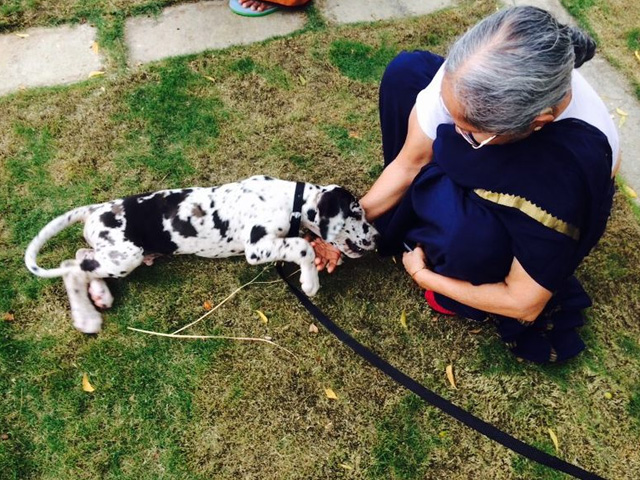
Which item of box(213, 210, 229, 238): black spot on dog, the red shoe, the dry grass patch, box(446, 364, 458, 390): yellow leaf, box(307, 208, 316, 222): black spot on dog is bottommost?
box(446, 364, 458, 390): yellow leaf

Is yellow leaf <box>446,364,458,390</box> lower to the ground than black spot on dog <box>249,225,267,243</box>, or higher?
lower

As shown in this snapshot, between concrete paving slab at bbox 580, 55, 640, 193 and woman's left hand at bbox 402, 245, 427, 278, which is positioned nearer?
woman's left hand at bbox 402, 245, 427, 278

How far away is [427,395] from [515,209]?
1.17 metres

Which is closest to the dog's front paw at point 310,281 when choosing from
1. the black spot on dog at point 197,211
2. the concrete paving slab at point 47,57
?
the black spot on dog at point 197,211

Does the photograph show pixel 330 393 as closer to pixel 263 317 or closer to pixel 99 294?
pixel 263 317

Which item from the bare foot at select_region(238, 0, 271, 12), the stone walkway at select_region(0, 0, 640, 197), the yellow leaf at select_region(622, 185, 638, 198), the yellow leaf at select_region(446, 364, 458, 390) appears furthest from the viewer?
the bare foot at select_region(238, 0, 271, 12)

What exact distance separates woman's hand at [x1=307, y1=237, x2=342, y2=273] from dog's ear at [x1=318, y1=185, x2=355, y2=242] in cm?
31

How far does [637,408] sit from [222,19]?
15.4 ft

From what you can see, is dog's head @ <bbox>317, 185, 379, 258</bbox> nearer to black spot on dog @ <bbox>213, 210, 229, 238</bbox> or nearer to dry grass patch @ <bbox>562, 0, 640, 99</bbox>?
black spot on dog @ <bbox>213, 210, 229, 238</bbox>

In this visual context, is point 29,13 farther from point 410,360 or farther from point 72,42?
point 410,360

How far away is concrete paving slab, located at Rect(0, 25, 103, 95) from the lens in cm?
481

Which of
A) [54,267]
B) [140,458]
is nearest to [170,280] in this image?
[54,267]

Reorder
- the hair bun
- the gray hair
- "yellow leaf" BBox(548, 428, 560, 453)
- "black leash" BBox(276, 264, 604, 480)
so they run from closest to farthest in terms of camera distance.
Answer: the gray hair
the hair bun
"black leash" BBox(276, 264, 604, 480)
"yellow leaf" BBox(548, 428, 560, 453)

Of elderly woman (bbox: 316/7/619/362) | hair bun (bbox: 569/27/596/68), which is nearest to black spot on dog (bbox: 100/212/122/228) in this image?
elderly woman (bbox: 316/7/619/362)
